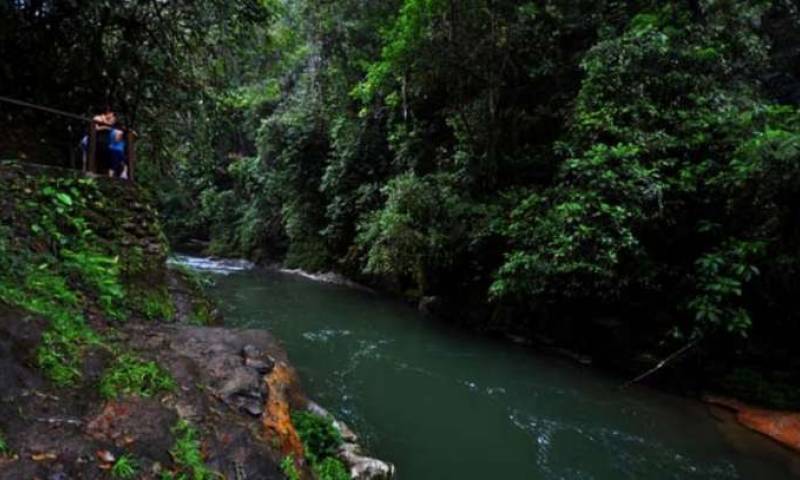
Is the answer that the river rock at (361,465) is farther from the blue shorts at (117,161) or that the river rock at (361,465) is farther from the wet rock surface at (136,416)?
the blue shorts at (117,161)

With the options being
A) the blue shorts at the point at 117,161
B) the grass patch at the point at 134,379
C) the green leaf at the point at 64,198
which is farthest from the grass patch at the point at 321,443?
the blue shorts at the point at 117,161

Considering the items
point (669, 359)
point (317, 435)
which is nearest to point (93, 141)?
point (317, 435)

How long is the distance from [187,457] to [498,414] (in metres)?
4.89

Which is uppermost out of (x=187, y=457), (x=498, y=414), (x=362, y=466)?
(x=187, y=457)

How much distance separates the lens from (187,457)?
3217 millimetres

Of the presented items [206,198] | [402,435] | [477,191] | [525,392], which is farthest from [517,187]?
[206,198]

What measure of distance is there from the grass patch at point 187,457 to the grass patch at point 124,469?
6.6 inches

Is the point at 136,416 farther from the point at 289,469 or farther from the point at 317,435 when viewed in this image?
the point at 317,435

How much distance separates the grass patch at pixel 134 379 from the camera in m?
3.52

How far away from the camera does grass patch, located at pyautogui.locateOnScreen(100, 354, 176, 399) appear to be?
11.5ft

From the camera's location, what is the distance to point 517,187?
11.2m

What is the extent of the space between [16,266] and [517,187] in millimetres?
9027

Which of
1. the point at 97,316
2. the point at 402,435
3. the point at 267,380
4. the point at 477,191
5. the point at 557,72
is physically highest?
the point at 557,72

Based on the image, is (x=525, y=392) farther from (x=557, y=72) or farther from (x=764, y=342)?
(x=557, y=72)
